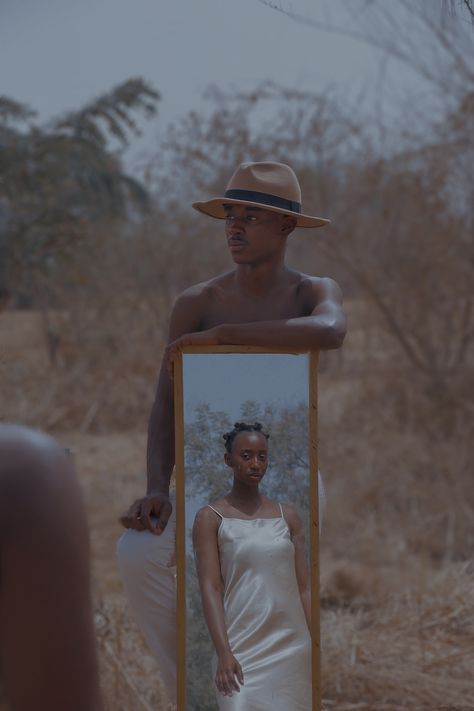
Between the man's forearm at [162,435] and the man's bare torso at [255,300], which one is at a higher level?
the man's bare torso at [255,300]

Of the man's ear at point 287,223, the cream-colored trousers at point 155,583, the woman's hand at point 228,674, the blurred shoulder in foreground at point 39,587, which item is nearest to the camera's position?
the blurred shoulder in foreground at point 39,587

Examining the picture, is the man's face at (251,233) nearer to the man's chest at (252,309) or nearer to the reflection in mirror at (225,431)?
the man's chest at (252,309)

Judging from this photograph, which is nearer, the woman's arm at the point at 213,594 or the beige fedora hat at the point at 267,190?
the woman's arm at the point at 213,594

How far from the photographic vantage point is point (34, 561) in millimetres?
608

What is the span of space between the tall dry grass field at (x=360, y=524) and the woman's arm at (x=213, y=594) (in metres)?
1.24

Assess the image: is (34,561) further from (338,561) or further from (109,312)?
(109,312)

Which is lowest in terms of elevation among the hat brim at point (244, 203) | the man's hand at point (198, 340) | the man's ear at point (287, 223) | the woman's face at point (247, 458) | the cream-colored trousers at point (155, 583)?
the cream-colored trousers at point (155, 583)

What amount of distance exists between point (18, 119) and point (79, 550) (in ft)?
31.9

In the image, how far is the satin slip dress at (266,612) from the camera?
242cm

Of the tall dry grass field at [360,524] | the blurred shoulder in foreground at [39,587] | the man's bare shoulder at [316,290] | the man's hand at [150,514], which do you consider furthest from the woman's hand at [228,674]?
the blurred shoulder in foreground at [39,587]

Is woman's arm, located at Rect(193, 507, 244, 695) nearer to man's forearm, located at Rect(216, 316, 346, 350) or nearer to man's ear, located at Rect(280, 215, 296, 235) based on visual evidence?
man's forearm, located at Rect(216, 316, 346, 350)

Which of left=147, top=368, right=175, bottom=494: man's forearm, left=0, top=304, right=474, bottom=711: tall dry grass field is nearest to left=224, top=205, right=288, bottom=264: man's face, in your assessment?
left=147, top=368, right=175, bottom=494: man's forearm

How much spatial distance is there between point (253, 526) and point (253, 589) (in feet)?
0.51

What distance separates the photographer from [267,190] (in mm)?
2594
